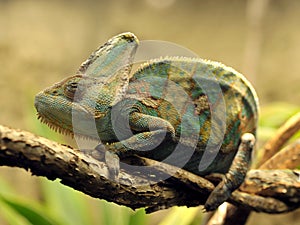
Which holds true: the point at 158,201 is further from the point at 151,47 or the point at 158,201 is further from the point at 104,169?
the point at 151,47

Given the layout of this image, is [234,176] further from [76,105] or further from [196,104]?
[76,105]

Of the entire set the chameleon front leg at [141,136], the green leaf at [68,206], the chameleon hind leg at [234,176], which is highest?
the chameleon front leg at [141,136]

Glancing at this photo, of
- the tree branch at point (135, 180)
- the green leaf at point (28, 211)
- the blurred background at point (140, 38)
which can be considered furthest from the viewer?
the blurred background at point (140, 38)

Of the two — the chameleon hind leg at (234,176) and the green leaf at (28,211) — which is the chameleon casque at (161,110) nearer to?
the chameleon hind leg at (234,176)

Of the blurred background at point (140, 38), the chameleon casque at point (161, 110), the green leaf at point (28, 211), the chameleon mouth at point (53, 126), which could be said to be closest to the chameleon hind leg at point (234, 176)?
the chameleon casque at point (161, 110)

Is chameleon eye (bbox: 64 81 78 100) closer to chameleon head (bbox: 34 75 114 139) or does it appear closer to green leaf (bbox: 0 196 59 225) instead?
chameleon head (bbox: 34 75 114 139)

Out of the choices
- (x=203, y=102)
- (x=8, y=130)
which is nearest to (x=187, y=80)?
(x=203, y=102)

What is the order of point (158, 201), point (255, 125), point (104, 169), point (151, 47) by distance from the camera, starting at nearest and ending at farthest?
1. point (104, 169)
2. point (158, 201)
3. point (151, 47)
4. point (255, 125)
